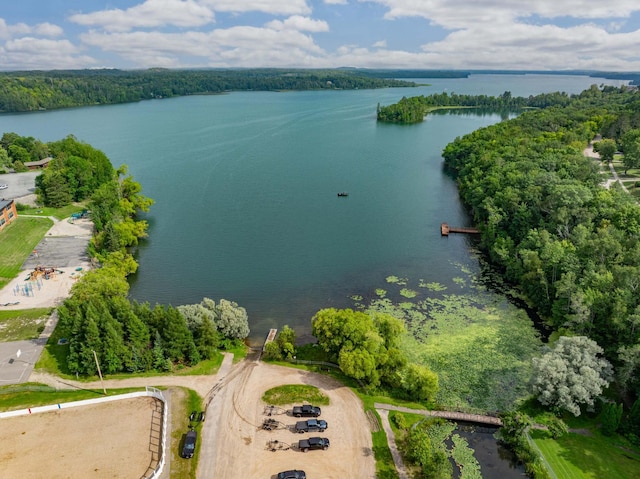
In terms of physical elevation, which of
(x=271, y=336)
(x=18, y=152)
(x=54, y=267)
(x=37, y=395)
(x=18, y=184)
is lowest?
(x=271, y=336)

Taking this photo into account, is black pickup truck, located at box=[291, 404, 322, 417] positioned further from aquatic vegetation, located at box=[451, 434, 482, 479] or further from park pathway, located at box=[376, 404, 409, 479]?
aquatic vegetation, located at box=[451, 434, 482, 479]

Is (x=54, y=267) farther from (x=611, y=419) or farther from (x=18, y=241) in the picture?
(x=611, y=419)

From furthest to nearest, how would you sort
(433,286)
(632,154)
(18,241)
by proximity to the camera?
(632,154) < (18,241) < (433,286)

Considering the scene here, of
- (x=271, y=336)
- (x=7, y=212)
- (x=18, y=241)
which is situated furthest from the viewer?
(x=7, y=212)

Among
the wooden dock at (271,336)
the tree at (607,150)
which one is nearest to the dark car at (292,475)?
the wooden dock at (271,336)

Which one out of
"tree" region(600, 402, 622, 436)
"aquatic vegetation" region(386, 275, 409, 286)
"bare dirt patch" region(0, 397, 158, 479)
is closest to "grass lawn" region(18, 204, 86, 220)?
"bare dirt patch" region(0, 397, 158, 479)

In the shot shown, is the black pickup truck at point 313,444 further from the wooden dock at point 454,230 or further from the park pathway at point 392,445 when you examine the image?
the wooden dock at point 454,230

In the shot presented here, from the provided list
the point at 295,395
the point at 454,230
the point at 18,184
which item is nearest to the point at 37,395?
the point at 295,395
